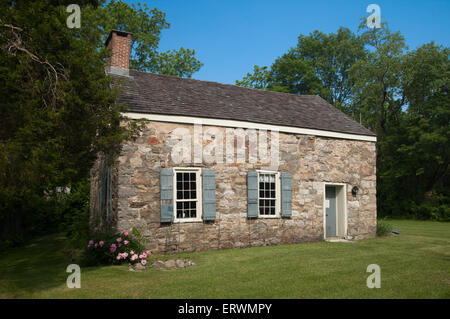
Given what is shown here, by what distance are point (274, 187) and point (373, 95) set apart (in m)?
17.3

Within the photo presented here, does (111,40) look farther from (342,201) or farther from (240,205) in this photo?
(342,201)

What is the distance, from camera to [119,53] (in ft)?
38.4

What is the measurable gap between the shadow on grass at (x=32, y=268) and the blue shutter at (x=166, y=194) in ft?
7.86

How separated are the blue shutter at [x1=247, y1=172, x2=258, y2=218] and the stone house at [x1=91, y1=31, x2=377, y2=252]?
0.10 ft

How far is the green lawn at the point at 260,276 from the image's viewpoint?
598cm

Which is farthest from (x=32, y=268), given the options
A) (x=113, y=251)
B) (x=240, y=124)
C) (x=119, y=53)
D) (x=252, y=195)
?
(x=119, y=53)

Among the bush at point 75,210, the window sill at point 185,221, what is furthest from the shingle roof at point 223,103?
the bush at point 75,210

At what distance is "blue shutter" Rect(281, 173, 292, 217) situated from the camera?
450 inches

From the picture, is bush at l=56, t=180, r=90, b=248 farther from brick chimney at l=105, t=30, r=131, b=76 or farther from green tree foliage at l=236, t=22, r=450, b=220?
green tree foliage at l=236, t=22, r=450, b=220

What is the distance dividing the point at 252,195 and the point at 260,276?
407 cm

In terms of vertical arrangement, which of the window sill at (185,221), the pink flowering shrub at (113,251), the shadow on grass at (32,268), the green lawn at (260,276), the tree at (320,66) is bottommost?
the shadow on grass at (32,268)

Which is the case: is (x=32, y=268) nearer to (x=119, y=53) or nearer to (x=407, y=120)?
(x=119, y=53)

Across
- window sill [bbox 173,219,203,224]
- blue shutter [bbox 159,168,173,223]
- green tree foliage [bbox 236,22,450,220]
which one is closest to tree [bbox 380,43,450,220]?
green tree foliage [bbox 236,22,450,220]

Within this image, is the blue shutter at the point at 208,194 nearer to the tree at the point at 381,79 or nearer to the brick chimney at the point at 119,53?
the brick chimney at the point at 119,53
